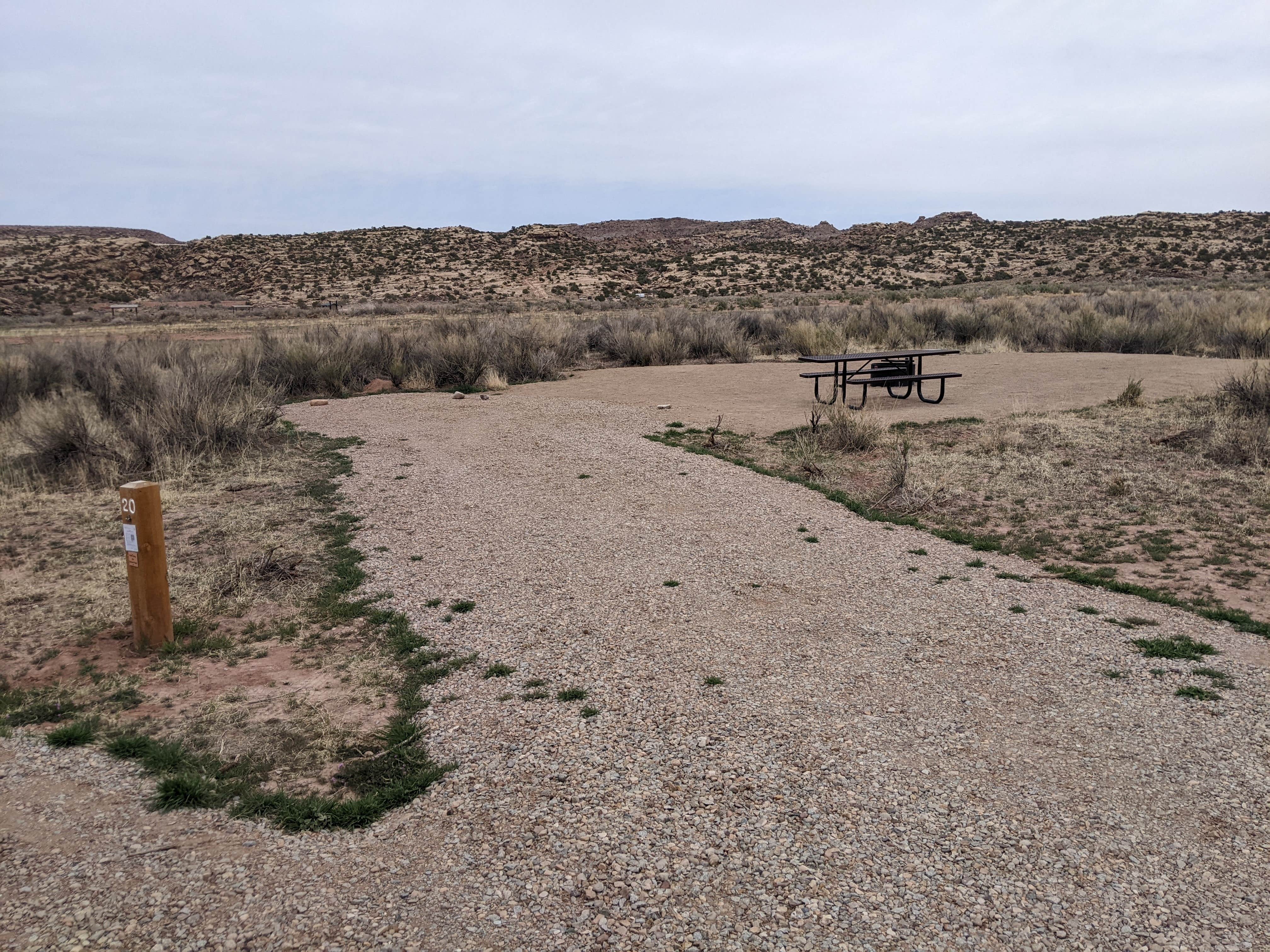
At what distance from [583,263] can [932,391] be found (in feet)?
158

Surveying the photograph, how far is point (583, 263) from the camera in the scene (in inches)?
2405

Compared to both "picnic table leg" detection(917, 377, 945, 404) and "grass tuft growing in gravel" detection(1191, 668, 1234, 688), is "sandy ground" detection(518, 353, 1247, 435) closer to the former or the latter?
"picnic table leg" detection(917, 377, 945, 404)

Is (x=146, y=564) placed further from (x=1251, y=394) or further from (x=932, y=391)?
(x=932, y=391)

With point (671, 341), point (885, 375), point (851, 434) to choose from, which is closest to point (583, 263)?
point (671, 341)

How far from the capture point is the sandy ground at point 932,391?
1384 centimetres

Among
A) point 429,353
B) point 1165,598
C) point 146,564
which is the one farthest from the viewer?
point 429,353

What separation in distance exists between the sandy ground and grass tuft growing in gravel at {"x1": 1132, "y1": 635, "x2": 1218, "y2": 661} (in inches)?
299

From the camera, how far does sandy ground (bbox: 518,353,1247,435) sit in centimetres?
1384

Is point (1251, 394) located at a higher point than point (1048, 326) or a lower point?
lower

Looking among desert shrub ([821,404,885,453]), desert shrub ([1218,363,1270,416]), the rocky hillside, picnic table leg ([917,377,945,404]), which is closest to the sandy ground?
picnic table leg ([917,377,945,404])

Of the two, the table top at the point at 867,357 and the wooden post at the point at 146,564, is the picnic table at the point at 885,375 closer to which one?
the table top at the point at 867,357

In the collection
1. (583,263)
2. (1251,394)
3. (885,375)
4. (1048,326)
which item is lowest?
(1251,394)

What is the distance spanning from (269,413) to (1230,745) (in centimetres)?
1262

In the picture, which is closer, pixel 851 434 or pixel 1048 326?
pixel 851 434
